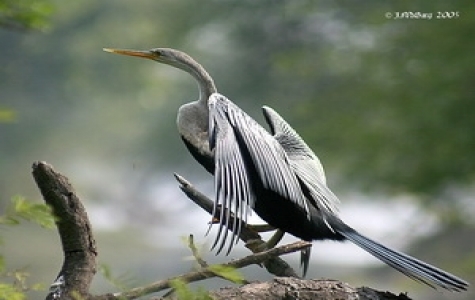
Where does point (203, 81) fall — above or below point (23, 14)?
above

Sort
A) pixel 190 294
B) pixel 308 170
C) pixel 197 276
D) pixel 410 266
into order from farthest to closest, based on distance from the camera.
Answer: pixel 308 170 < pixel 410 266 < pixel 197 276 < pixel 190 294

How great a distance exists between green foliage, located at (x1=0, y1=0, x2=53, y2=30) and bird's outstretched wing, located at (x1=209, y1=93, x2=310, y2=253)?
0.59 m

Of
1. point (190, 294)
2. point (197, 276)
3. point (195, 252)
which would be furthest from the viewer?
point (195, 252)

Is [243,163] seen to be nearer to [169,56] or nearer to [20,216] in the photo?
[169,56]

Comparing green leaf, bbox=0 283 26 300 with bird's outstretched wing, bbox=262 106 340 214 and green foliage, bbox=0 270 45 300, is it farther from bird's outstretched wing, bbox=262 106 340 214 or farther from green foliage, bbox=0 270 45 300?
bird's outstretched wing, bbox=262 106 340 214

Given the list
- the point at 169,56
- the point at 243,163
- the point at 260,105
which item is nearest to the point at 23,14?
the point at 243,163

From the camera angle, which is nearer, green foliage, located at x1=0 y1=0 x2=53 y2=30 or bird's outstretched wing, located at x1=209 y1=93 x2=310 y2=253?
green foliage, located at x1=0 y1=0 x2=53 y2=30

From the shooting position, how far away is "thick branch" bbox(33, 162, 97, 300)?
1.83 m

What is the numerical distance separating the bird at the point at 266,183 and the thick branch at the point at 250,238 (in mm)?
46

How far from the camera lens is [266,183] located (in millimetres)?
2264

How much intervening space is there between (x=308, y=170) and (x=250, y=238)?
0.22 metres

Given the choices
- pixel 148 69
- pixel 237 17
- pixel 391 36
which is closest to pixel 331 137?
pixel 391 36

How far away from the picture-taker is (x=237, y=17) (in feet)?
32.7

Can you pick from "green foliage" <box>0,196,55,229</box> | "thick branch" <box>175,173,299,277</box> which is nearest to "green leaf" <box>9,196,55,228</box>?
"green foliage" <box>0,196,55,229</box>
